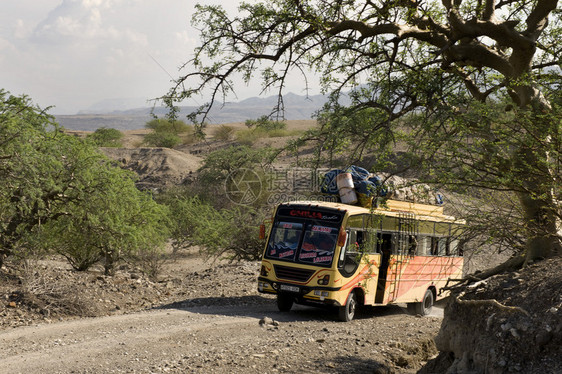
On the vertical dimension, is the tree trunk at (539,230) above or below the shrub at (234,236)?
above

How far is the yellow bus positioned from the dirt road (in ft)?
2.10

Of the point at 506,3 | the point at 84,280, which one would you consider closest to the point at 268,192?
the point at 84,280

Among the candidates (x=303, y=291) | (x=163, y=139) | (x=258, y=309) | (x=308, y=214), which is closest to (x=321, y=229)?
(x=308, y=214)

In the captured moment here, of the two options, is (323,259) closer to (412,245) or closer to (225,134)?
(412,245)

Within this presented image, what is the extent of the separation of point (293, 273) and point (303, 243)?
0.74 meters

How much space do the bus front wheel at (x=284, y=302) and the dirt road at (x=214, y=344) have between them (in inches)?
19.8

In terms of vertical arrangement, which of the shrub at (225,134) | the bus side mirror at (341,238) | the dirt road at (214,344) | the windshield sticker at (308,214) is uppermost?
the shrub at (225,134)

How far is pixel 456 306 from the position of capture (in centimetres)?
1016

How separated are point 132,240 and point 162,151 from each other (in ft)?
134

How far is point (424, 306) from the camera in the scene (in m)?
17.7

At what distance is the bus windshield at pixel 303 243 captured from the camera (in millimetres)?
14375

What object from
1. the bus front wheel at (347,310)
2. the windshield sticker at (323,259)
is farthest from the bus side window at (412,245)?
the windshield sticker at (323,259)

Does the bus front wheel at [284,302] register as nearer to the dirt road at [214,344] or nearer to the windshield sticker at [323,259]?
the dirt road at [214,344]

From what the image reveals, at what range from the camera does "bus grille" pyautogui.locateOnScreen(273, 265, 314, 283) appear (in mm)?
14336
